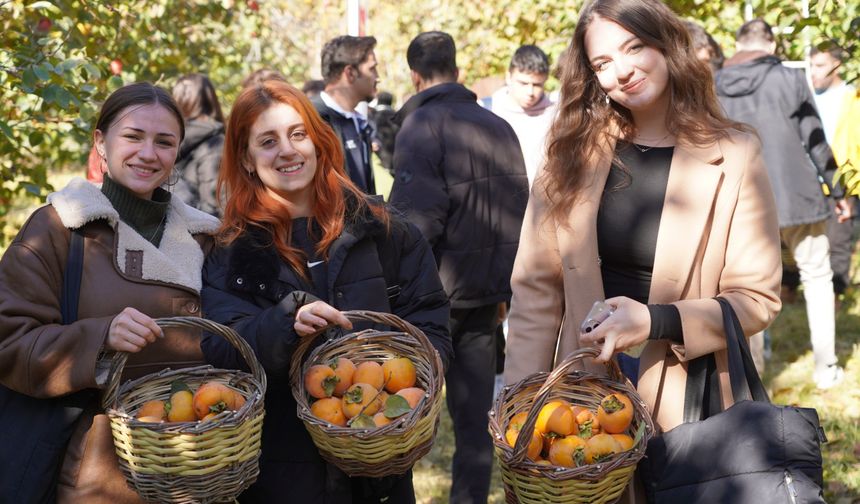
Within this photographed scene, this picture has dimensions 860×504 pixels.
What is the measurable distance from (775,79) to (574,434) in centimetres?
453

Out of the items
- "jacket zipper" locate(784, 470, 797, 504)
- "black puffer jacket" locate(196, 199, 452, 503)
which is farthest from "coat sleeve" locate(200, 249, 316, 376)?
"jacket zipper" locate(784, 470, 797, 504)

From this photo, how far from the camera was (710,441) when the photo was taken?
222 centimetres

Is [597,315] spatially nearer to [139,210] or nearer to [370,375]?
[370,375]

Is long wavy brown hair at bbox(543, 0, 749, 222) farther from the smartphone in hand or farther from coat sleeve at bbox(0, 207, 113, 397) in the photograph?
coat sleeve at bbox(0, 207, 113, 397)

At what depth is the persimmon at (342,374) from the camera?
2467 millimetres

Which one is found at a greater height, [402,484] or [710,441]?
[710,441]

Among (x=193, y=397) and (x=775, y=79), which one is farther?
(x=775, y=79)

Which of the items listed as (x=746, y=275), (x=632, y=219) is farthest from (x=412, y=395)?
(x=746, y=275)

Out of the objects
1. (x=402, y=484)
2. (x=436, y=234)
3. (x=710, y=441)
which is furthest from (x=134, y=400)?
(x=436, y=234)

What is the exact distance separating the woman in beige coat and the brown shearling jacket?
0.88 m

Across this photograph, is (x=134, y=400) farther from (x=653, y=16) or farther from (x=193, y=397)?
(x=653, y=16)

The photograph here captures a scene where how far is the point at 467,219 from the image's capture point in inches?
189

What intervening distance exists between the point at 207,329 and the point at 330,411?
350 millimetres

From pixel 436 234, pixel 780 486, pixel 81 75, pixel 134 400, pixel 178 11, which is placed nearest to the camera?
pixel 780 486
